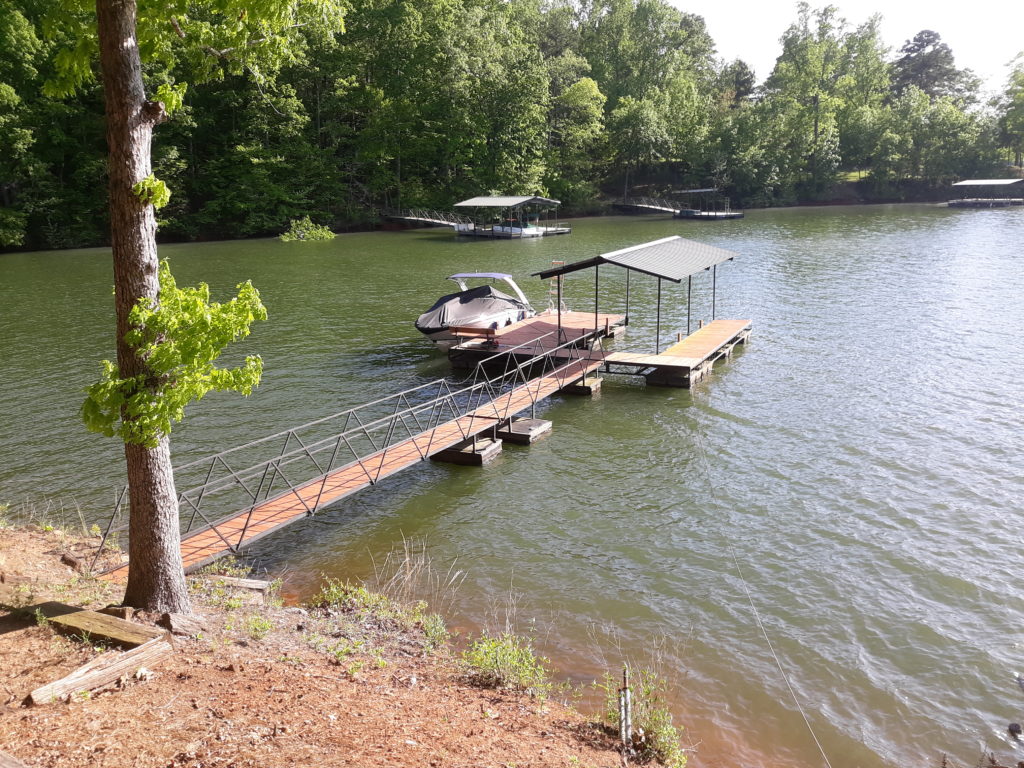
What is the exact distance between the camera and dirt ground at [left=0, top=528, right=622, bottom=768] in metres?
6.17

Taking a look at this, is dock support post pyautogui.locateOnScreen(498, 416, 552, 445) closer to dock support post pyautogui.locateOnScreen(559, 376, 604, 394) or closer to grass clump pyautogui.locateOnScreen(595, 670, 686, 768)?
dock support post pyautogui.locateOnScreen(559, 376, 604, 394)

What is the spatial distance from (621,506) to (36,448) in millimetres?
13650

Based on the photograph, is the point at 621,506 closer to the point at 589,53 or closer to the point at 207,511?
the point at 207,511

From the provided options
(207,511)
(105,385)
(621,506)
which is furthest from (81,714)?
(621,506)

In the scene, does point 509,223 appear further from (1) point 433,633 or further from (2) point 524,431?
(1) point 433,633

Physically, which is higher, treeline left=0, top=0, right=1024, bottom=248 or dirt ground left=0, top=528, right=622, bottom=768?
treeline left=0, top=0, right=1024, bottom=248

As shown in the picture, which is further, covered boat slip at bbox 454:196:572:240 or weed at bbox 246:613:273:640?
covered boat slip at bbox 454:196:572:240

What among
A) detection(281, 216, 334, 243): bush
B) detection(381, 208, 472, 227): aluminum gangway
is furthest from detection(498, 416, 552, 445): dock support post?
detection(381, 208, 472, 227): aluminum gangway

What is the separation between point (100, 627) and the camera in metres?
7.87

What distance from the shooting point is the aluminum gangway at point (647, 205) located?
8325 cm

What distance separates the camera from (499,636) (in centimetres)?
997

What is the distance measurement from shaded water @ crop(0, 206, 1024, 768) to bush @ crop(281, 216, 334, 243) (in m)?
15.7

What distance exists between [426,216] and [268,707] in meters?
68.6

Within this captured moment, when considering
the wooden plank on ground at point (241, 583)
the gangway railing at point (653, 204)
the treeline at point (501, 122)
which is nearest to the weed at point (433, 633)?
the wooden plank on ground at point (241, 583)
